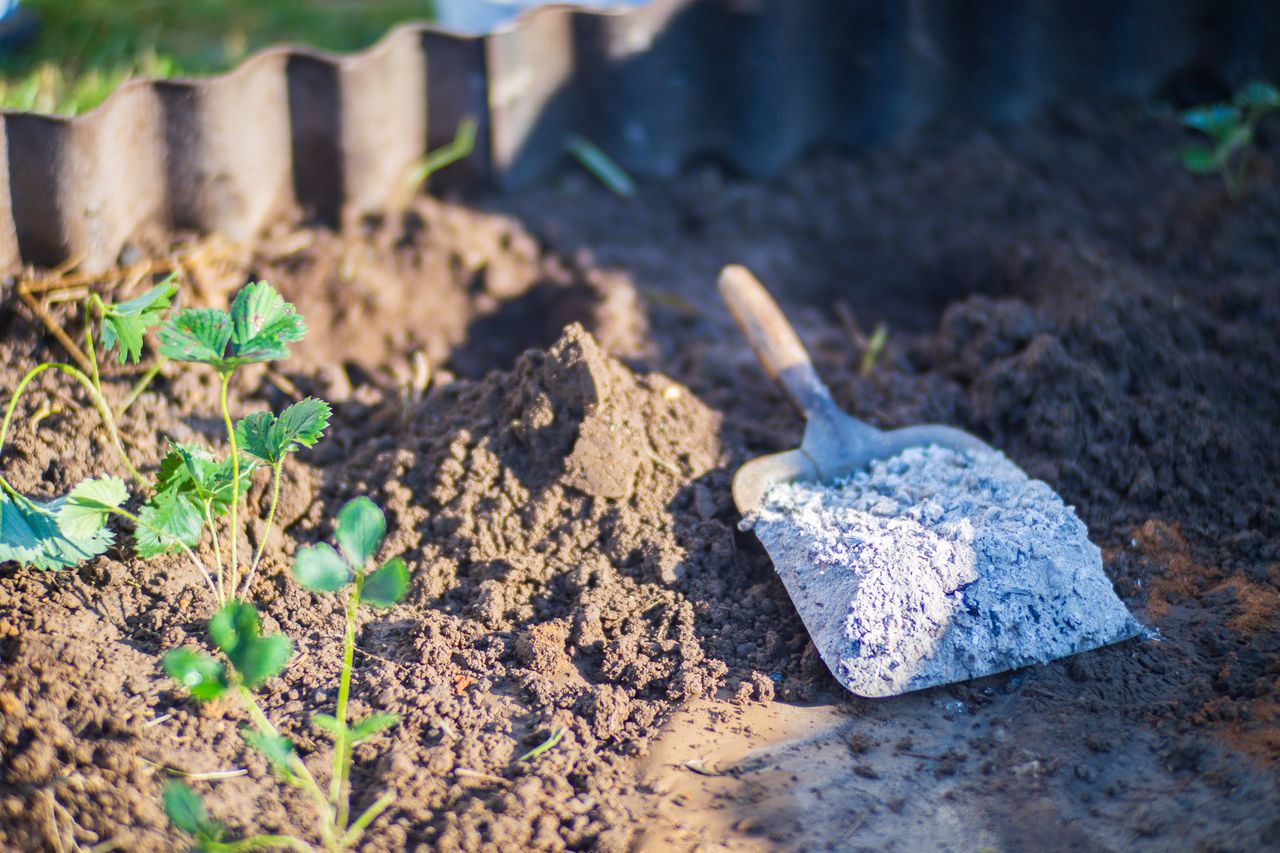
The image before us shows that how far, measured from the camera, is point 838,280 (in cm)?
327

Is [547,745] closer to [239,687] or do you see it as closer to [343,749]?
[343,749]

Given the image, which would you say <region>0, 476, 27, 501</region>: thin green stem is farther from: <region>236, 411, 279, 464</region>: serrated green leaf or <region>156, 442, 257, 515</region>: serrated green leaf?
<region>236, 411, 279, 464</region>: serrated green leaf

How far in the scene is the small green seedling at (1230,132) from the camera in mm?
3090

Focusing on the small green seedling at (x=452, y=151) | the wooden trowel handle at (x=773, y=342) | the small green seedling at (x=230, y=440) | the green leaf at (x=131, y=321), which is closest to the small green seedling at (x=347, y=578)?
the small green seedling at (x=230, y=440)

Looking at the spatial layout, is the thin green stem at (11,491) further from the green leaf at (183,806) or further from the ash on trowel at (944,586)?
the ash on trowel at (944,586)

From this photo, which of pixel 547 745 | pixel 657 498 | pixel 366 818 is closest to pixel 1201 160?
pixel 657 498

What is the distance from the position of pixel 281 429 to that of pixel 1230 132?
274cm

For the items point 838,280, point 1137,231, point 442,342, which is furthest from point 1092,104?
point 442,342

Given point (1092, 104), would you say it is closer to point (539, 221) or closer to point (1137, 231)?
point (1137, 231)

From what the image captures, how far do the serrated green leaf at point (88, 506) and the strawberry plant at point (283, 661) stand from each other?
0.38 meters

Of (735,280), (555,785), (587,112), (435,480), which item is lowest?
(555,785)

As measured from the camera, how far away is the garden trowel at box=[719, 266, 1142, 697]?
6.48 feet

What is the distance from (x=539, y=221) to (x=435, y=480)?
44.1 inches

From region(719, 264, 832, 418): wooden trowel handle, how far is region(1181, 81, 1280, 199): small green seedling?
1425 millimetres
